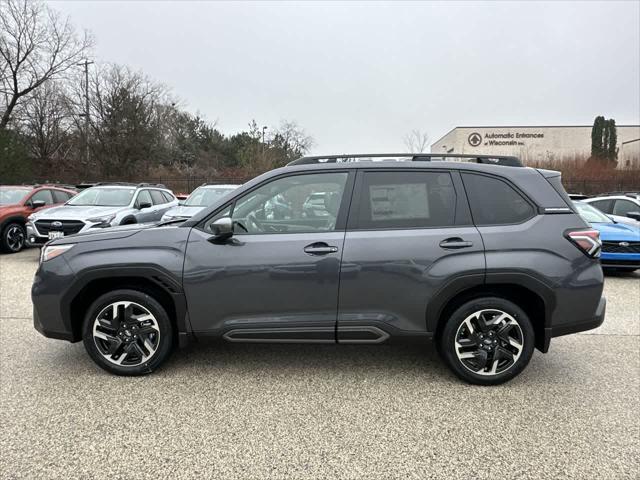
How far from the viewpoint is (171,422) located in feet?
9.45

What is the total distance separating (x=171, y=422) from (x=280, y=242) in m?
1.49

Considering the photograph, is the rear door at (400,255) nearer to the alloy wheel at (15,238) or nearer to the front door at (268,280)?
the front door at (268,280)

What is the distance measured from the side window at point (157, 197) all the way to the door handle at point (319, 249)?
8505 mm

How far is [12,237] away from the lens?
10.2 metres

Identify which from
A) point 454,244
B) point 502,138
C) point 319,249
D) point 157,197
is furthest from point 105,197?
point 502,138

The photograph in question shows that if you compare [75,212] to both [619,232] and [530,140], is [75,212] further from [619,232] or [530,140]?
[530,140]

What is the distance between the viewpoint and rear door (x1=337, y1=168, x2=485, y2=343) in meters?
3.29

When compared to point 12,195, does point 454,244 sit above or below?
below

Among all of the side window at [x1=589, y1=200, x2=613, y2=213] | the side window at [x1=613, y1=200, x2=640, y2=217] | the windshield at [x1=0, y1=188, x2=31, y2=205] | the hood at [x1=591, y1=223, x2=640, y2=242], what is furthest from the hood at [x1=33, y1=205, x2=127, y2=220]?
the side window at [x1=613, y1=200, x2=640, y2=217]

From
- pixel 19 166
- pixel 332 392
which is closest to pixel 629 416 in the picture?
pixel 332 392

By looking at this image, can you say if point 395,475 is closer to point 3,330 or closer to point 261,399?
point 261,399

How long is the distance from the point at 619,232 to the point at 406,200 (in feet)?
22.0

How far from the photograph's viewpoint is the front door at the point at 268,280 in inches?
130

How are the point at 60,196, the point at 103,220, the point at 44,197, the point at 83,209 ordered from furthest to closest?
the point at 60,196, the point at 44,197, the point at 83,209, the point at 103,220
